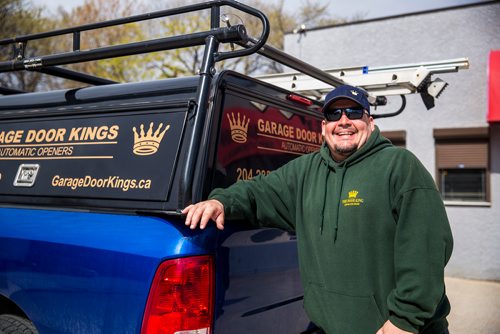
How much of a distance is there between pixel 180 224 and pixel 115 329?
551mm

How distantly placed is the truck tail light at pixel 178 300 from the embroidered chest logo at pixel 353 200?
694 mm

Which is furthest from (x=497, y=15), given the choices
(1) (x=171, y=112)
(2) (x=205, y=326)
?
(2) (x=205, y=326)

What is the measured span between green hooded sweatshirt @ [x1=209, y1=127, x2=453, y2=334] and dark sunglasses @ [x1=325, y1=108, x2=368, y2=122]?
14 cm

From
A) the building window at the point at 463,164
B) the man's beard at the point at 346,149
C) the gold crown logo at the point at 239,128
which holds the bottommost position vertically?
the man's beard at the point at 346,149

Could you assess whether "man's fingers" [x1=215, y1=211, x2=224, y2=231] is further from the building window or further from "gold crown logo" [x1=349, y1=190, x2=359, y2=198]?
the building window

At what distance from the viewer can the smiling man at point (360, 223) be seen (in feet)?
6.56

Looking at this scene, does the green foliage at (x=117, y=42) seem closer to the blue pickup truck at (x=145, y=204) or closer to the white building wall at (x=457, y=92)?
the white building wall at (x=457, y=92)

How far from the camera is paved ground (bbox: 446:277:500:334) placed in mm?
5936

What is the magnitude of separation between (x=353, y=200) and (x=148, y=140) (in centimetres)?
118

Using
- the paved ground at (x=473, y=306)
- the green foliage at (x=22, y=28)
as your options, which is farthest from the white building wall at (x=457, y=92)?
the green foliage at (x=22, y=28)

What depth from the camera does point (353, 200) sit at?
7.15 ft

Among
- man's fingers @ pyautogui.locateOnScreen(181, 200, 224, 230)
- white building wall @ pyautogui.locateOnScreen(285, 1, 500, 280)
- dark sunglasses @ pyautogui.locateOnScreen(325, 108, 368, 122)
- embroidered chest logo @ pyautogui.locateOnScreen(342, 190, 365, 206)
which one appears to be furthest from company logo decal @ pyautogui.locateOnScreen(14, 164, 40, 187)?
white building wall @ pyautogui.locateOnScreen(285, 1, 500, 280)

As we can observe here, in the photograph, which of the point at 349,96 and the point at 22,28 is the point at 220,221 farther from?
the point at 22,28

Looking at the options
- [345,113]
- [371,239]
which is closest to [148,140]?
[345,113]
